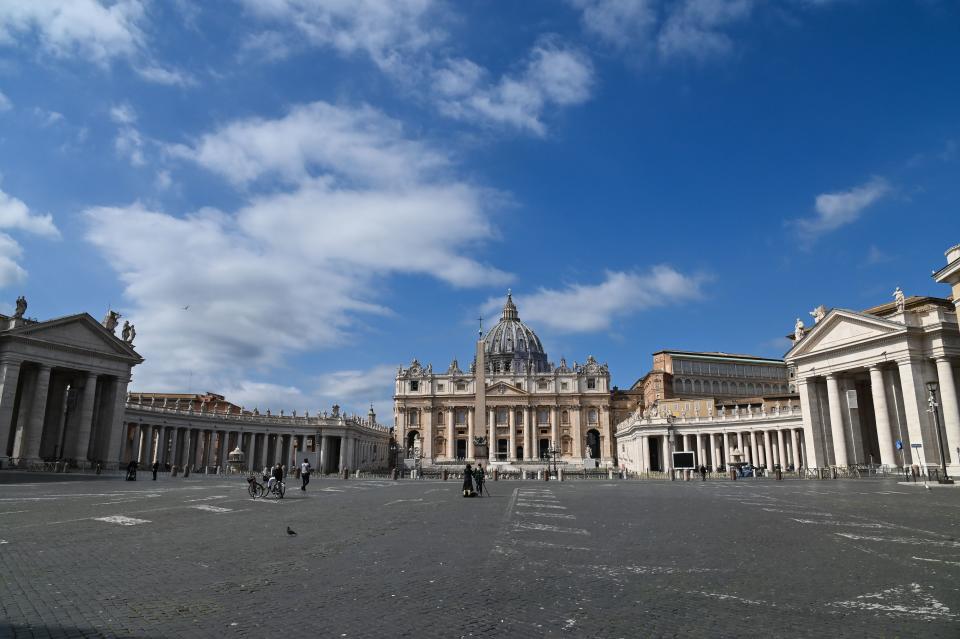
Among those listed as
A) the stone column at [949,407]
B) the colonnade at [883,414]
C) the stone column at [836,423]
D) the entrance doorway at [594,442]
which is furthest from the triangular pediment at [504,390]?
the stone column at [949,407]

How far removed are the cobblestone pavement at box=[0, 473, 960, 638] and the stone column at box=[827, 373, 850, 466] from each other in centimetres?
3245

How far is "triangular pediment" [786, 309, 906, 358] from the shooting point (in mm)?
42625

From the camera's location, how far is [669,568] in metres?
9.59

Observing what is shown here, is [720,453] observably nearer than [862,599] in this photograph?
No

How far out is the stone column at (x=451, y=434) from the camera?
120750mm

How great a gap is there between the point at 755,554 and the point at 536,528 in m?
5.42

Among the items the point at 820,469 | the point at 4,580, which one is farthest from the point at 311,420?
the point at 4,580

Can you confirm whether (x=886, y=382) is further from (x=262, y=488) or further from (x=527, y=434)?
(x=527, y=434)

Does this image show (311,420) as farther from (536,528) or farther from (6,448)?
(536,528)

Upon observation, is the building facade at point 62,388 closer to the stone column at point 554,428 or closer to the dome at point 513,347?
the stone column at point 554,428

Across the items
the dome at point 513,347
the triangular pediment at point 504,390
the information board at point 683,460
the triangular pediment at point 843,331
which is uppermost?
the dome at point 513,347

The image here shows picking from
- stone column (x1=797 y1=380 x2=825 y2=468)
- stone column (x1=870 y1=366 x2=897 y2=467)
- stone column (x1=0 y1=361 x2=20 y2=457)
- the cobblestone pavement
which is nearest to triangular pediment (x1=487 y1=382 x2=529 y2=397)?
stone column (x1=797 y1=380 x2=825 y2=468)

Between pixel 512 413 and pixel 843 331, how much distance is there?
3122 inches

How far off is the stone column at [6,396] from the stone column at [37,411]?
5.78 ft
